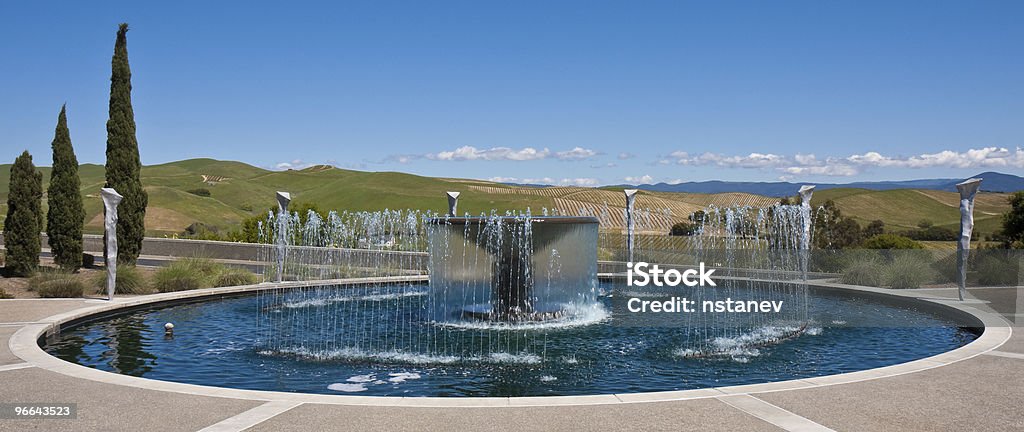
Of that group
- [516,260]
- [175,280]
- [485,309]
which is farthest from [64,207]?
[516,260]

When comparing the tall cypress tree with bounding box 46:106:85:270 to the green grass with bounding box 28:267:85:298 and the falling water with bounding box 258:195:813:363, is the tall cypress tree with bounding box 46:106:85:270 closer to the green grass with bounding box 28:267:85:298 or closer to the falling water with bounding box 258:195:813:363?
the green grass with bounding box 28:267:85:298

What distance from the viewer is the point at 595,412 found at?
6.56 meters

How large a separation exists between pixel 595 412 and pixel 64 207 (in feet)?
65.9

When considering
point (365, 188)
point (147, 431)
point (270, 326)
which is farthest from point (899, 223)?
point (147, 431)

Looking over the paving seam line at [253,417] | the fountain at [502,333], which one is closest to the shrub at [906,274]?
the fountain at [502,333]

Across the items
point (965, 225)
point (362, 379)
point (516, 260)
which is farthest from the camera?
point (965, 225)

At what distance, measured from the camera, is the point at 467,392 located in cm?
841

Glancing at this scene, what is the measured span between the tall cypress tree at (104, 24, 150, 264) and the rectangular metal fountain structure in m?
11.2

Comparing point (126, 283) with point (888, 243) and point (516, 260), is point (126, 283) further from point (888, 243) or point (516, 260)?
point (888, 243)

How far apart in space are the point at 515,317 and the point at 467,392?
235 inches

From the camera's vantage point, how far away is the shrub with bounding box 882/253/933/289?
19.1m

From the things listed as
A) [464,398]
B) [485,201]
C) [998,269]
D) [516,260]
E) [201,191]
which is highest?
[201,191]

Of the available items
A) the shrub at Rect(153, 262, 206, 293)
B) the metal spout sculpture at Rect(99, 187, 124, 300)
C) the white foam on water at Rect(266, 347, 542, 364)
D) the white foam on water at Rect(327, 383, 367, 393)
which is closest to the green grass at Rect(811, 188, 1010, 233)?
the shrub at Rect(153, 262, 206, 293)

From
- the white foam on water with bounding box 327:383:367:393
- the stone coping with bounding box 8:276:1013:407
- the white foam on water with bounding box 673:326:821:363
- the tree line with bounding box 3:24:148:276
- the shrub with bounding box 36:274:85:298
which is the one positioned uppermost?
the tree line with bounding box 3:24:148:276
